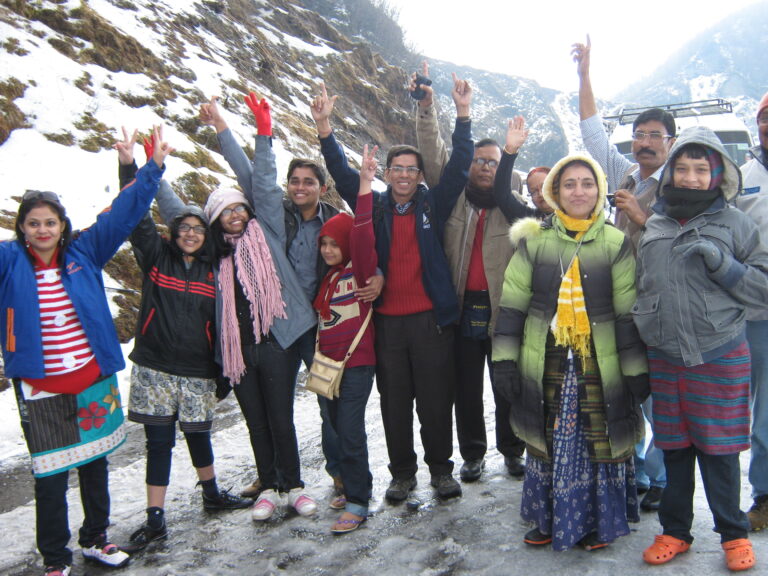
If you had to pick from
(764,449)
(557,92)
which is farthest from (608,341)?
(557,92)

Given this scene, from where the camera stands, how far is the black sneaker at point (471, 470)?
3887 mm

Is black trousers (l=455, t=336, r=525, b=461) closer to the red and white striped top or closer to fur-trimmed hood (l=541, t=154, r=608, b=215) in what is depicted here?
fur-trimmed hood (l=541, t=154, r=608, b=215)

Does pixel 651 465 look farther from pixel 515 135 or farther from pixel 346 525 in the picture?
pixel 515 135

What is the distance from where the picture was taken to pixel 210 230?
12.0 ft

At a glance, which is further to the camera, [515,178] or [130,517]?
[515,178]

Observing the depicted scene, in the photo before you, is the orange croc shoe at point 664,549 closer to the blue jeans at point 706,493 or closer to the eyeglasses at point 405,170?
the blue jeans at point 706,493

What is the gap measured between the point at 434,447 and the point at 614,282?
5.25 ft

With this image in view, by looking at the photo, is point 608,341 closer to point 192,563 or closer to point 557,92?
point 192,563

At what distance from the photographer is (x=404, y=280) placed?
3.64 meters

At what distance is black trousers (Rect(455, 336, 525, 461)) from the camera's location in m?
3.89

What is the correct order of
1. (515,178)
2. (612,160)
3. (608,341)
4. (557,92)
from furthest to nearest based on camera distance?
(557,92) < (515,178) < (612,160) < (608,341)

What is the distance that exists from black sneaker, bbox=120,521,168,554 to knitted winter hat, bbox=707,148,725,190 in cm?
353

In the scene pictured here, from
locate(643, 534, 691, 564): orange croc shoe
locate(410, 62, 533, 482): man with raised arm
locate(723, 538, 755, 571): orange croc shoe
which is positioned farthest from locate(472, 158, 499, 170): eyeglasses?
locate(723, 538, 755, 571): orange croc shoe

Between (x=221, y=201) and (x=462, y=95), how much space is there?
170cm
